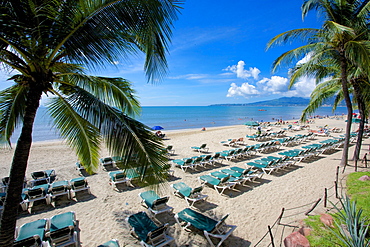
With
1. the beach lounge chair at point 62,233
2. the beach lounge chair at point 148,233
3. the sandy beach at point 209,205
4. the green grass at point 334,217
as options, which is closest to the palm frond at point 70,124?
the beach lounge chair at point 62,233

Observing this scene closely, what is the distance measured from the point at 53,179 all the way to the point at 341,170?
42.7 feet

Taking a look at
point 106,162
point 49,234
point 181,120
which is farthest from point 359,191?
point 181,120

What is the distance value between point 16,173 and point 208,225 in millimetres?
3797

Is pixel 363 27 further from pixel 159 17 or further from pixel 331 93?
pixel 159 17

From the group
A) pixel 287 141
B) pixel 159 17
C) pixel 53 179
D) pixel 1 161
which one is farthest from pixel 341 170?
pixel 1 161

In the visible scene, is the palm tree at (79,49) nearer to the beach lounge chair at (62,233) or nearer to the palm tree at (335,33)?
the beach lounge chair at (62,233)

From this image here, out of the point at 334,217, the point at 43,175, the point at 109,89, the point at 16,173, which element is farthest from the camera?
the point at 43,175

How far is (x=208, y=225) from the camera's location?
4242mm

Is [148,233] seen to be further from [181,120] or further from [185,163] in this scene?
[181,120]

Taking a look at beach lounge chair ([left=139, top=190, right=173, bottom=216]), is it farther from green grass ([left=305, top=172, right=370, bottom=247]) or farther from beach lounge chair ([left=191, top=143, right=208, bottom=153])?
beach lounge chair ([left=191, top=143, right=208, bottom=153])

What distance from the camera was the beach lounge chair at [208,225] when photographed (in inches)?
158

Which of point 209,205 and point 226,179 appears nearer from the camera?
point 209,205

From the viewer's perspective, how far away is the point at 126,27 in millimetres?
2695

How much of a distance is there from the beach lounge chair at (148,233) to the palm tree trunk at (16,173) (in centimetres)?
215
